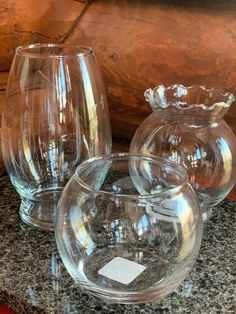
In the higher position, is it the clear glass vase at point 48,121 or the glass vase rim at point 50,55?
the glass vase rim at point 50,55

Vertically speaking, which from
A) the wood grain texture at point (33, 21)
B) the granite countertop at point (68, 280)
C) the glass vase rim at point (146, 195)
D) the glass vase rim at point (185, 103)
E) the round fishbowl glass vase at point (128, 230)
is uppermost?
the wood grain texture at point (33, 21)

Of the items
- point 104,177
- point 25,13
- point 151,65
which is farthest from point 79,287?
point 25,13

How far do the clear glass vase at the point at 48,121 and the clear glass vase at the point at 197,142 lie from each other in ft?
0.21

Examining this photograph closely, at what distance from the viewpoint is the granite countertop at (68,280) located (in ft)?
1.87

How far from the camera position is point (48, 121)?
727mm

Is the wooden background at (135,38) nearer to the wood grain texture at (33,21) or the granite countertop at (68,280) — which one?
the wood grain texture at (33,21)

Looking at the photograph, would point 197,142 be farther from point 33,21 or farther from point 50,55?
point 33,21

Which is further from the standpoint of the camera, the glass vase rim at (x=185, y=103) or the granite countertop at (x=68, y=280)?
the glass vase rim at (x=185, y=103)

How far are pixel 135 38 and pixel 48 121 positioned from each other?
0.73 feet

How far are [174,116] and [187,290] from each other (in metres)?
0.23

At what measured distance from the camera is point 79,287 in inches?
23.4

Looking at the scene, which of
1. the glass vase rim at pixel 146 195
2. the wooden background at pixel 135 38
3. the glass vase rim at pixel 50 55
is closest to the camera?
the glass vase rim at pixel 146 195

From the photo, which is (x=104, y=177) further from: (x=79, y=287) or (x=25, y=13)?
(x=25, y=13)

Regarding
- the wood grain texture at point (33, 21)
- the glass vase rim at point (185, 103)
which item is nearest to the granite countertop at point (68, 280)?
the glass vase rim at point (185, 103)
